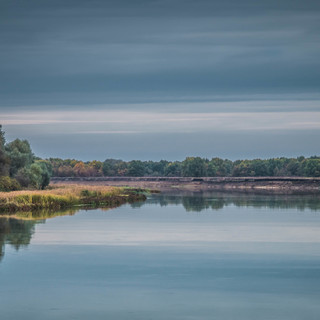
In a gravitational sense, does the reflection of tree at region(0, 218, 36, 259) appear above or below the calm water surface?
above

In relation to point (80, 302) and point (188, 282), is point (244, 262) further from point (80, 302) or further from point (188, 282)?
point (80, 302)

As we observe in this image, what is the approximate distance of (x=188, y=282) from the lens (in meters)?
22.4

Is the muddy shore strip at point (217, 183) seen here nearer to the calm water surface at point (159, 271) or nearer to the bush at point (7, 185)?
the bush at point (7, 185)

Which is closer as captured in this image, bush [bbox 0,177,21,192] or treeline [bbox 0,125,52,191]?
bush [bbox 0,177,21,192]

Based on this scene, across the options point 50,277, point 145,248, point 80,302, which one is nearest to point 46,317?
point 80,302

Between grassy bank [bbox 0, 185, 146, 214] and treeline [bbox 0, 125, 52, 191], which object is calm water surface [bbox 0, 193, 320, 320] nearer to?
grassy bank [bbox 0, 185, 146, 214]

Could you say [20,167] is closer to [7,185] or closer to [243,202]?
[7,185]

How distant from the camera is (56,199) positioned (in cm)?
5941

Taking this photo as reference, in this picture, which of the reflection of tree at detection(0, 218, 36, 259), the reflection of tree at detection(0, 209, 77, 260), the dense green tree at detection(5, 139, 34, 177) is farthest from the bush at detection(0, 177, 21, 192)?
the reflection of tree at detection(0, 218, 36, 259)

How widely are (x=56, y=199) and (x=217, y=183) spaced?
107663 mm

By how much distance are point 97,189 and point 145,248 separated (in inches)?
1893

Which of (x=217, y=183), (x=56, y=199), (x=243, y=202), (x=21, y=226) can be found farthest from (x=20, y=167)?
(x=217, y=183)

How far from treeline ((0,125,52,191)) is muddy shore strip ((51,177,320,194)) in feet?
191

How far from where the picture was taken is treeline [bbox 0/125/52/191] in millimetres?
71938
